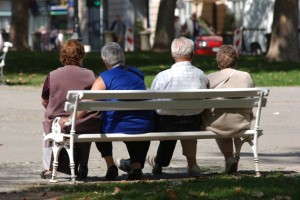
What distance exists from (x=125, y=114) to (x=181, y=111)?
568mm

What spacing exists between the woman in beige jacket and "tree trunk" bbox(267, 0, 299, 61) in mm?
23241

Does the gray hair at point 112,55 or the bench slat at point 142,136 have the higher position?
the gray hair at point 112,55

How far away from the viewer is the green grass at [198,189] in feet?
30.1

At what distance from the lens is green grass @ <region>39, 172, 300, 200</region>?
9.18 meters

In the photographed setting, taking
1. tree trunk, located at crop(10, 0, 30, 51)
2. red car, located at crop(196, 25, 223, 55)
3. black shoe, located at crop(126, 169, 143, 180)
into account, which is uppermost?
black shoe, located at crop(126, 169, 143, 180)

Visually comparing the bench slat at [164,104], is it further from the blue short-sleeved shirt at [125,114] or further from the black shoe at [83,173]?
the black shoe at [83,173]

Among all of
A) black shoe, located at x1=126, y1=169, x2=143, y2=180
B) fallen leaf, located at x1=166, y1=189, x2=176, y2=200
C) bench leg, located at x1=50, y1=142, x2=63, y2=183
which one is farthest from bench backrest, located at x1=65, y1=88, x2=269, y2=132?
fallen leaf, located at x1=166, y1=189, x2=176, y2=200

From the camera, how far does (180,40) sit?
11820 mm

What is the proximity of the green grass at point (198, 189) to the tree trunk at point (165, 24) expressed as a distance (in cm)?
3260

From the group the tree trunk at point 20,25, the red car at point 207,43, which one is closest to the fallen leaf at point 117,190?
the tree trunk at point 20,25

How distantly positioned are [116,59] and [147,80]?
1584 centimetres

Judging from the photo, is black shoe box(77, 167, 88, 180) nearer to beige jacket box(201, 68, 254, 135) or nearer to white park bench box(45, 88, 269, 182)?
white park bench box(45, 88, 269, 182)

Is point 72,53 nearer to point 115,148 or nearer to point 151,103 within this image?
point 151,103

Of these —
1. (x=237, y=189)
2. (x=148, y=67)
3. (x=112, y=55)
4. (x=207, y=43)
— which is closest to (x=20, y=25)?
(x=207, y=43)
